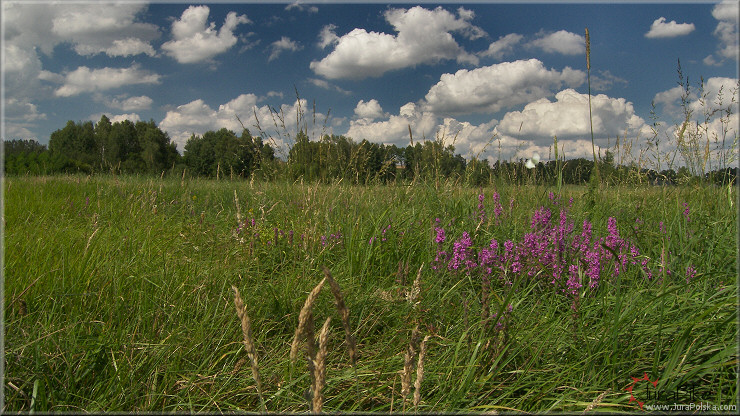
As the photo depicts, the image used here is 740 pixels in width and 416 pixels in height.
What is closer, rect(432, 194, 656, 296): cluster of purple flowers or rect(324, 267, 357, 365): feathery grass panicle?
rect(324, 267, 357, 365): feathery grass panicle

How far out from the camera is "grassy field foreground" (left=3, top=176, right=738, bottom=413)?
1.22m

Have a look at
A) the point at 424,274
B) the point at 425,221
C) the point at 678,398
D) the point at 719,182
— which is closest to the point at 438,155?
the point at 425,221

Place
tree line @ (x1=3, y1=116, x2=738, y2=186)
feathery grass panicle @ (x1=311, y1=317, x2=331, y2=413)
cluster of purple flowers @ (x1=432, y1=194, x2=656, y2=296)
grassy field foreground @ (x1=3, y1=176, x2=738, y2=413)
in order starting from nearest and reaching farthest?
1. feathery grass panicle @ (x1=311, y1=317, x2=331, y2=413)
2. grassy field foreground @ (x1=3, y1=176, x2=738, y2=413)
3. cluster of purple flowers @ (x1=432, y1=194, x2=656, y2=296)
4. tree line @ (x1=3, y1=116, x2=738, y2=186)

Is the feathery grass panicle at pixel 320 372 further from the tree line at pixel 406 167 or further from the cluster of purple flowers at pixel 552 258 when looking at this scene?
the tree line at pixel 406 167

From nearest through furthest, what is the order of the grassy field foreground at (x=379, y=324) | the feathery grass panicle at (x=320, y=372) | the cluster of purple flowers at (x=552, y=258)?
the feathery grass panicle at (x=320, y=372), the grassy field foreground at (x=379, y=324), the cluster of purple flowers at (x=552, y=258)

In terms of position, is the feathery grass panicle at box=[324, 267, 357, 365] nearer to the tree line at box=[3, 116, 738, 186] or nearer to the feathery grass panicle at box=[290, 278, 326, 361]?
the feathery grass panicle at box=[290, 278, 326, 361]

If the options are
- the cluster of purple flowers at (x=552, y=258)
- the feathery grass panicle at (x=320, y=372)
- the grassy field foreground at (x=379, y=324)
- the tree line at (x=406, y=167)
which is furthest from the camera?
the tree line at (x=406, y=167)

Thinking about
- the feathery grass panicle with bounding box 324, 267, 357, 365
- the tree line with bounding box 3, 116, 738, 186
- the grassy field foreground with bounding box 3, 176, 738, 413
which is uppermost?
the tree line with bounding box 3, 116, 738, 186

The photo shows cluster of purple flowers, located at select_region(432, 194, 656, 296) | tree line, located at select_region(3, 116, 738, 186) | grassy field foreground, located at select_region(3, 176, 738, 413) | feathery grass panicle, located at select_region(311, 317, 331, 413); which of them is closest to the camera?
feathery grass panicle, located at select_region(311, 317, 331, 413)

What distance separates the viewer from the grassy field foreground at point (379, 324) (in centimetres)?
122

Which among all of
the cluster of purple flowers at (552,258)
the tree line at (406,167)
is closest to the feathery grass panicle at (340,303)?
the cluster of purple flowers at (552,258)

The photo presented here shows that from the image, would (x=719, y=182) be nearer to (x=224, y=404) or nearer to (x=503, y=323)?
(x=503, y=323)

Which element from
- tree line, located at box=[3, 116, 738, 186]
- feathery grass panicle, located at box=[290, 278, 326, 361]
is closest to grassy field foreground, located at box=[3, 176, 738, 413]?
feathery grass panicle, located at box=[290, 278, 326, 361]

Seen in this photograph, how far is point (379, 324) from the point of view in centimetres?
182
